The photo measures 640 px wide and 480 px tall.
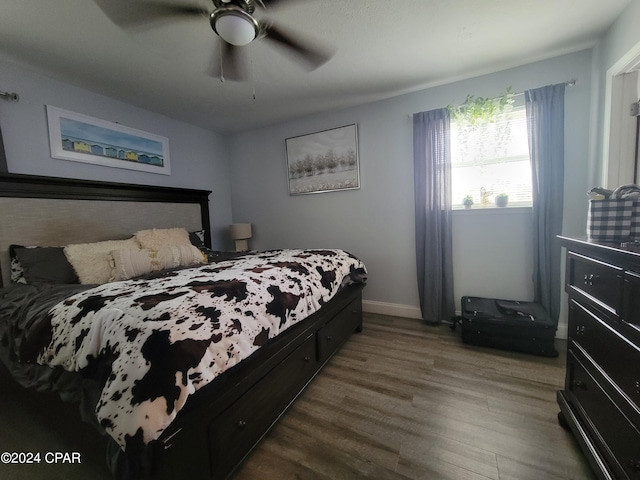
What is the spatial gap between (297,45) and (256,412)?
208 cm

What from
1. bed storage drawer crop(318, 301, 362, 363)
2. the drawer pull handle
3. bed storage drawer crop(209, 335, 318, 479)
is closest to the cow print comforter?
bed storage drawer crop(209, 335, 318, 479)

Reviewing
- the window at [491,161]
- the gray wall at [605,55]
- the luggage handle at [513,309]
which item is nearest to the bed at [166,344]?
the luggage handle at [513,309]

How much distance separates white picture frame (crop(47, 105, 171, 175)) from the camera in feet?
7.14

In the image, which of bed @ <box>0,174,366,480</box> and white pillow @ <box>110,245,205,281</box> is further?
white pillow @ <box>110,245,205,281</box>

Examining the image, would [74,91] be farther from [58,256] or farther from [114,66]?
[58,256]

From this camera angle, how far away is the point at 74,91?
89.4 inches

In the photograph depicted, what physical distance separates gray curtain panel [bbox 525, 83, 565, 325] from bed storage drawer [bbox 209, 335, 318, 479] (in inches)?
84.0

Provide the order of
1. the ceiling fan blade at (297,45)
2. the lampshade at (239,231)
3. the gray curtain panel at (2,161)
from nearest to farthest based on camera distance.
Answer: the ceiling fan blade at (297,45) < the gray curtain panel at (2,161) < the lampshade at (239,231)

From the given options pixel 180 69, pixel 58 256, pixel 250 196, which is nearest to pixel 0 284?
pixel 58 256

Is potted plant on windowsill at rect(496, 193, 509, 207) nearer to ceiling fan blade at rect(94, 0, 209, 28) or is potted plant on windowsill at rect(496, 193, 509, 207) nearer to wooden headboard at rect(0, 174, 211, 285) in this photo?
ceiling fan blade at rect(94, 0, 209, 28)

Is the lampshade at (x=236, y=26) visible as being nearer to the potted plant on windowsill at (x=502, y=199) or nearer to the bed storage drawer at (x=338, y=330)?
the bed storage drawer at (x=338, y=330)

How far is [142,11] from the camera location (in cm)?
149

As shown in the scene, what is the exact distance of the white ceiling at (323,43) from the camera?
5.09 feet

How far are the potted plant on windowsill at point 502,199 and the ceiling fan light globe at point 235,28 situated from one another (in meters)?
2.41
